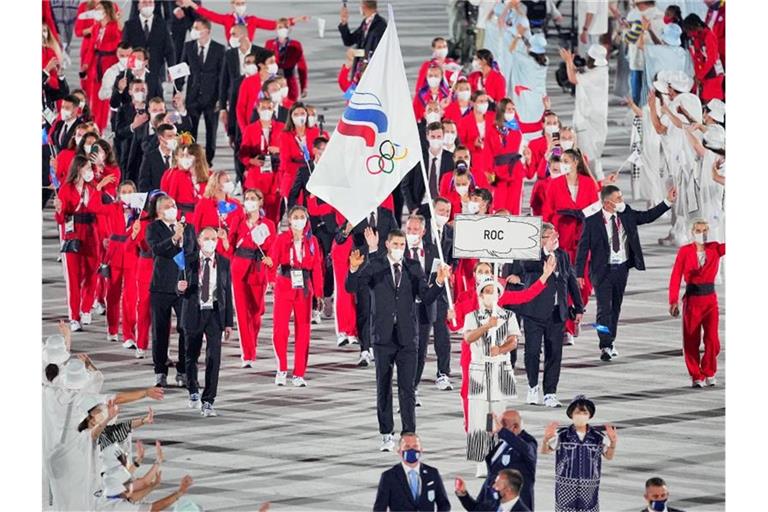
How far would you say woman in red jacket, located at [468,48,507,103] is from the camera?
997 inches

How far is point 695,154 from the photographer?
23.4 meters

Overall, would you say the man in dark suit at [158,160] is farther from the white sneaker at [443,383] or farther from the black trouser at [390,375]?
the black trouser at [390,375]

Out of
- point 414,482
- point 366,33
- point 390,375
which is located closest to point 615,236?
point 390,375

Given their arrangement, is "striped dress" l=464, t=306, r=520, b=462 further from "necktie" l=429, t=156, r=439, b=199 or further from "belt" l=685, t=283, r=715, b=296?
"necktie" l=429, t=156, r=439, b=199

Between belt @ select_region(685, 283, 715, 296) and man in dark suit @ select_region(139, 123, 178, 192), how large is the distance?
16.9 feet

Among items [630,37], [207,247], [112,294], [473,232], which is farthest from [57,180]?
[630,37]

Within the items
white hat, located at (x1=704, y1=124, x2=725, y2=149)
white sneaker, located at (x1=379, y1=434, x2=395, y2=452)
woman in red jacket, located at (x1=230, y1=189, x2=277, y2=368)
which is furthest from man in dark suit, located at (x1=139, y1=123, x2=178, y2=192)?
white hat, located at (x1=704, y1=124, x2=725, y2=149)

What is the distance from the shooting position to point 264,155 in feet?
77.2

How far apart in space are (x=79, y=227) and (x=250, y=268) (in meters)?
1.79

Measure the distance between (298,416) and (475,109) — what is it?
16.3 ft

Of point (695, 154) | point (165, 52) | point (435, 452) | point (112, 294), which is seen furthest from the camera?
point (165, 52)

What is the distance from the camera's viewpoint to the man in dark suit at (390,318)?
63.1 ft

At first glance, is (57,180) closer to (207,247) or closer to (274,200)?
(274,200)

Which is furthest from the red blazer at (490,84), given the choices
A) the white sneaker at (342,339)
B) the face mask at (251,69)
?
the white sneaker at (342,339)
